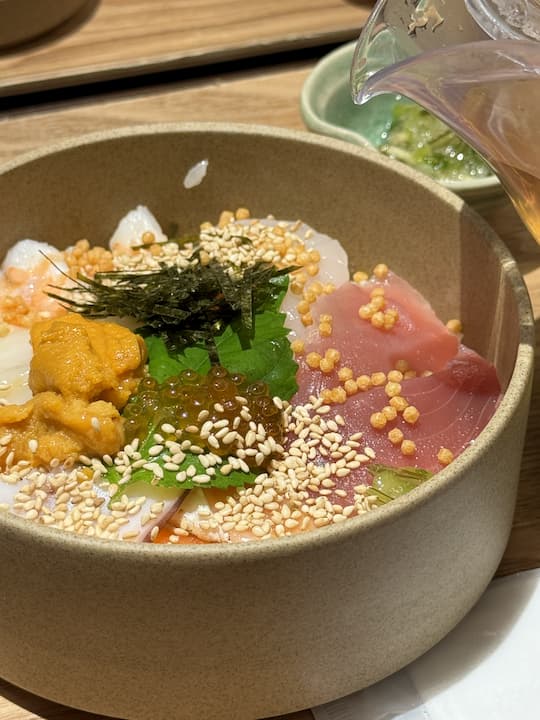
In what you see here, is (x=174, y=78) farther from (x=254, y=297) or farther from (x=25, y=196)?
(x=254, y=297)

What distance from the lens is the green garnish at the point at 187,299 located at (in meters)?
1.46

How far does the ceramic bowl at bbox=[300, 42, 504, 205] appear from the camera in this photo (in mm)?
1874

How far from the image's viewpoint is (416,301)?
1543 millimetres

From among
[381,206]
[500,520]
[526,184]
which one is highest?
[526,184]

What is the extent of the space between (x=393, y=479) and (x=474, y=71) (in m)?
0.56

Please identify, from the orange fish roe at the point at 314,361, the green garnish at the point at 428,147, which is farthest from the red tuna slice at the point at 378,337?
the green garnish at the point at 428,147

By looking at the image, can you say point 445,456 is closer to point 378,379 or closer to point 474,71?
point 378,379

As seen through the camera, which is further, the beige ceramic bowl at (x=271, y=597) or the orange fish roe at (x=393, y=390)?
the orange fish roe at (x=393, y=390)

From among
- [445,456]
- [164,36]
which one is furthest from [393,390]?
[164,36]

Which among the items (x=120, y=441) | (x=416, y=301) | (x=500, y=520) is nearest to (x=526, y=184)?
(x=416, y=301)

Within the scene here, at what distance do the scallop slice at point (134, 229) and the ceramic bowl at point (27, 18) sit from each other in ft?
2.89

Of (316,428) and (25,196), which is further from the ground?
(25,196)

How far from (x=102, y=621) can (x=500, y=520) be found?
0.53 metres

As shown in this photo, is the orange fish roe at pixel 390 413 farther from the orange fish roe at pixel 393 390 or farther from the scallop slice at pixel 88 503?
the scallop slice at pixel 88 503
